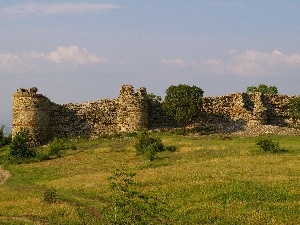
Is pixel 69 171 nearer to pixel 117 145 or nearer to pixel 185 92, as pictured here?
pixel 117 145

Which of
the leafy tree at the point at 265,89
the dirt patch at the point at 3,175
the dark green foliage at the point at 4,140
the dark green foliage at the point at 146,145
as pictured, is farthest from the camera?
the leafy tree at the point at 265,89

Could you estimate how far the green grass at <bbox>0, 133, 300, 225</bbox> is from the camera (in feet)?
50.2

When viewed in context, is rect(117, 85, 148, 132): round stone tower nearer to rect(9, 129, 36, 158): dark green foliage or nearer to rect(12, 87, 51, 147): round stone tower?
rect(12, 87, 51, 147): round stone tower

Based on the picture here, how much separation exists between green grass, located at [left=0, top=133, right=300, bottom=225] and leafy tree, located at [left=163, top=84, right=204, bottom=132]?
7.26 metres

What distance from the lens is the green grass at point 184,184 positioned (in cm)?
1530

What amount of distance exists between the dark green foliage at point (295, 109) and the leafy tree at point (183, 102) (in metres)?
8.75

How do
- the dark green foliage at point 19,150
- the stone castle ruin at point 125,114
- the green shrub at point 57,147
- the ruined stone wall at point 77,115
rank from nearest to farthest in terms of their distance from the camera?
the dark green foliage at point 19,150
the green shrub at point 57,147
the ruined stone wall at point 77,115
the stone castle ruin at point 125,114

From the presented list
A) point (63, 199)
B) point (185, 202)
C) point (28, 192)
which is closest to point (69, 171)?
point (28, 192)

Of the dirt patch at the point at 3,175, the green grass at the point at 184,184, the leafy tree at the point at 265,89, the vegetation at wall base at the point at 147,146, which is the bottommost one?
the dirt patch at the point at 3,175

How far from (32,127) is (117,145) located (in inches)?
369

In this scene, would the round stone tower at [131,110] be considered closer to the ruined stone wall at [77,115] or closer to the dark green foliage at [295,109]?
the ruined stone wall at [77,115]

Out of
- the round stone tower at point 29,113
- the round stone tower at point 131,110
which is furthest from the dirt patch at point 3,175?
the round stone tower at point 131,110

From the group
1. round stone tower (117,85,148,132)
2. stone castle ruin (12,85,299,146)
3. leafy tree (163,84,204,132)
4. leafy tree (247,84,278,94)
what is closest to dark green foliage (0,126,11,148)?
stone castle ruin (12,85,299,146)

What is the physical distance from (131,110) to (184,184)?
77.0 feet
